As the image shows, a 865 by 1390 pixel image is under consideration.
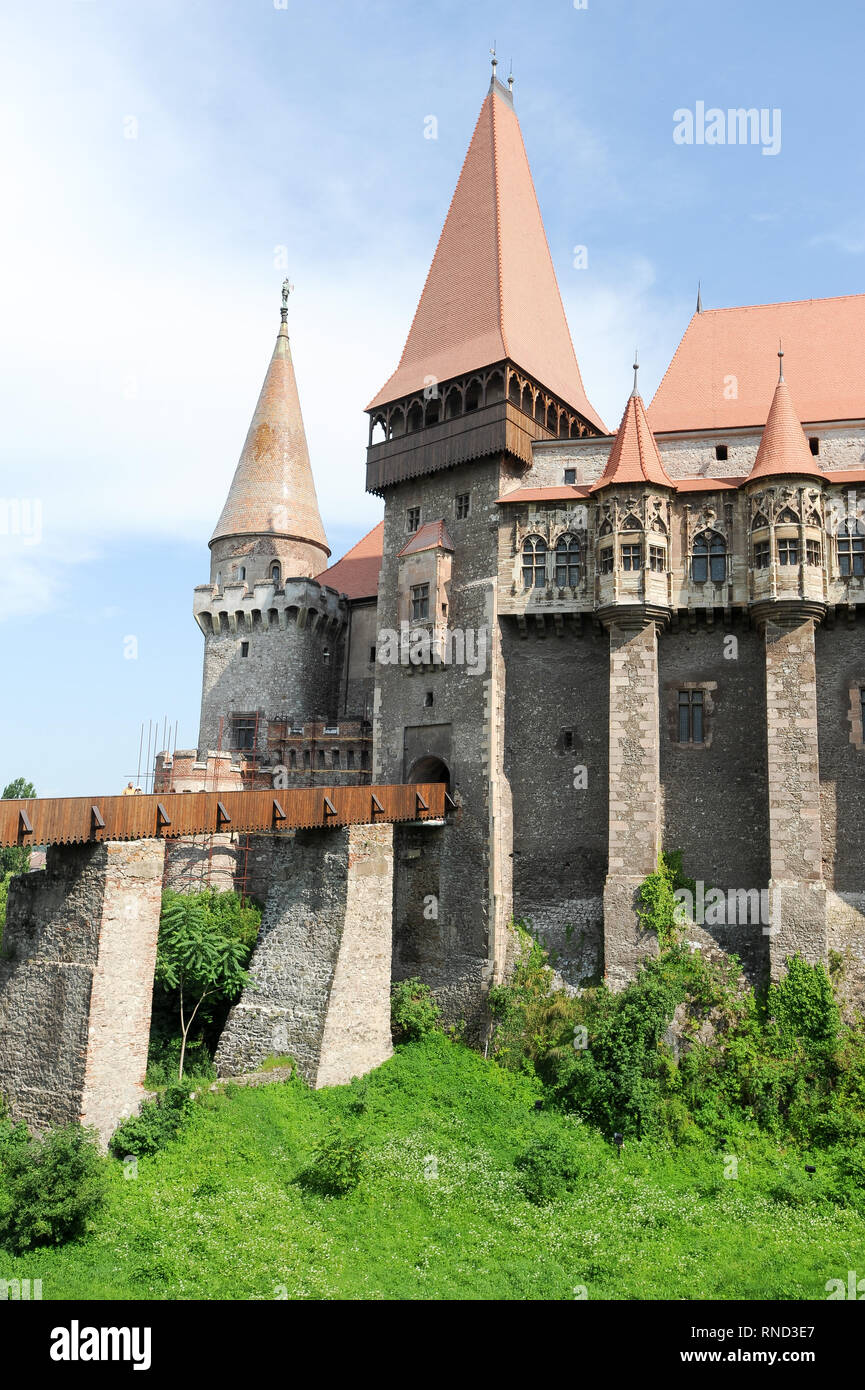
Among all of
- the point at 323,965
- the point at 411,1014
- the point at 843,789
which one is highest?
the point at 843,789

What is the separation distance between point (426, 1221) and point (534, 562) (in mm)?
16160

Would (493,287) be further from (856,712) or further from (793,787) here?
(793,787)

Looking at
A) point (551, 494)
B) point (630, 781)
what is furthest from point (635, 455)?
point (630, 781)

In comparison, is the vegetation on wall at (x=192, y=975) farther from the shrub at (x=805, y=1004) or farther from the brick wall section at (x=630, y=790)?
the shrub at (x=805, y=1004)

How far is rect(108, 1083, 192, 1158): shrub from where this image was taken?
1791 centimetres

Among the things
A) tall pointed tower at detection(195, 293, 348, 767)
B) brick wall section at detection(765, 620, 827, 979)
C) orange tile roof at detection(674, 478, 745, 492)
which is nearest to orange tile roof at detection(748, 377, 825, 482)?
orange tile roof at detection(674, 478, 745, 492)

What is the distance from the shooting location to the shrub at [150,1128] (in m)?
17.9

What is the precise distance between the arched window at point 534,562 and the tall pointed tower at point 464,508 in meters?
0.85

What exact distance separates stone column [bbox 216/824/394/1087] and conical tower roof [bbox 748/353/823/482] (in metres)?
12.8

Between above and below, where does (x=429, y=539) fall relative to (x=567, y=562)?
above

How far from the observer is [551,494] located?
27.2m

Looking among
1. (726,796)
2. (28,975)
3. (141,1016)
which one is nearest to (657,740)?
(726,796)

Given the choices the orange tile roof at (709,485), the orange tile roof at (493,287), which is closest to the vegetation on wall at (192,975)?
the orange tile roof at (709,485)
